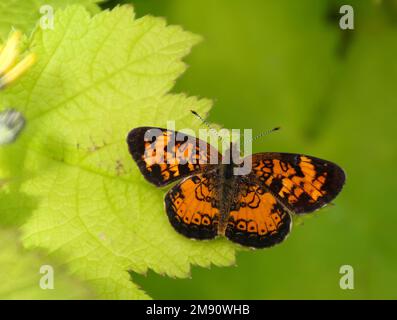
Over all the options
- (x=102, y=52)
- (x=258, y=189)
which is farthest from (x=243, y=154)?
(x=102, y=52)

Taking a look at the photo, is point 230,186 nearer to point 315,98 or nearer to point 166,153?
point 166,153

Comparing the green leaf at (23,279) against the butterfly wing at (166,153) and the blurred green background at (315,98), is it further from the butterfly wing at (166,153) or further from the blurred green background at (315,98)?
the blurred green background at (315,98)

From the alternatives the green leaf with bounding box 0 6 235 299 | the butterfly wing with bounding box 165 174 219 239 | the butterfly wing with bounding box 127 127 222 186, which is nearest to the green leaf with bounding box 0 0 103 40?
the green leaf with bounding box 0 6 235 299

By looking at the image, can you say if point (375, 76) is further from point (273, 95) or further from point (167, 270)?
point (167, 270)

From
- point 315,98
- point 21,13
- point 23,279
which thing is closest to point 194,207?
point 23,279

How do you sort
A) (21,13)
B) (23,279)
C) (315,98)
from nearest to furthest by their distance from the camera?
(23,279), (21,13), (315,98)
